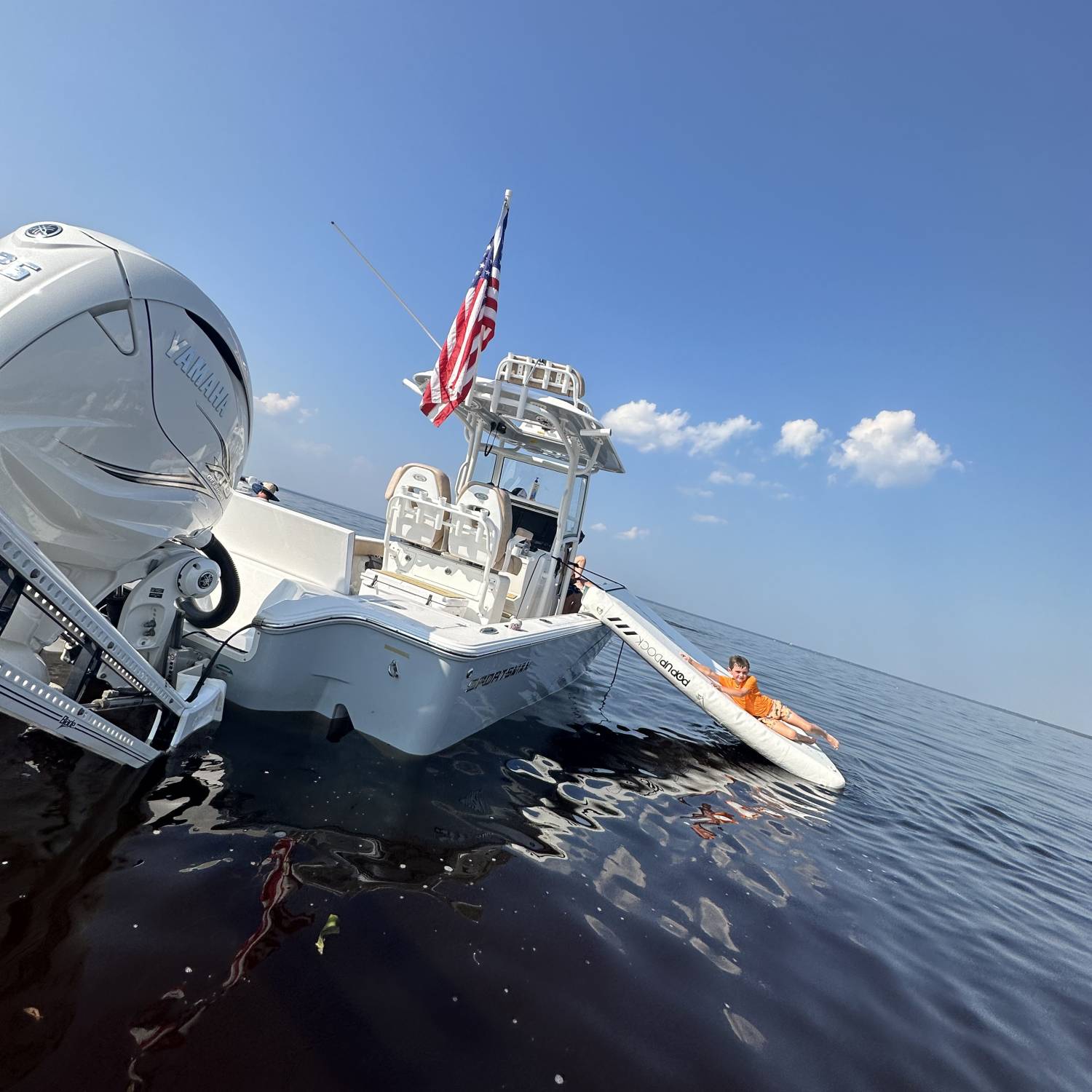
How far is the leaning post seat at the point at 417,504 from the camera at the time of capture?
21.0ft

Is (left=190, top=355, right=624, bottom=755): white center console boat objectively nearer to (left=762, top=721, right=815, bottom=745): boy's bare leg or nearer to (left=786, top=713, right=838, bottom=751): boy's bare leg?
(left=762, top=721, right=815, bottom=745): boy's bare leg

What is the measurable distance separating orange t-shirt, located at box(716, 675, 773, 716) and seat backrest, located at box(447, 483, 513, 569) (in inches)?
147

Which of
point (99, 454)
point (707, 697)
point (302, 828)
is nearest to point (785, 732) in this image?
point (707, 697)

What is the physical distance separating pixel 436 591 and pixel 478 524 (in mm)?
864

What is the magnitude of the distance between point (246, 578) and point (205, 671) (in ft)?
2.96

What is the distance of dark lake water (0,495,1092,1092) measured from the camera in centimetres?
192

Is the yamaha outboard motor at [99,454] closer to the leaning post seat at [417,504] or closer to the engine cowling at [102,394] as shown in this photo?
the engine cowling at [102,394]

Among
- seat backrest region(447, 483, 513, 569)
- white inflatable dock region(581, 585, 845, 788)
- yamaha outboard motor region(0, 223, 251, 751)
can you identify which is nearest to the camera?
yamaha outboard motor region(0, 223, 251, 751)

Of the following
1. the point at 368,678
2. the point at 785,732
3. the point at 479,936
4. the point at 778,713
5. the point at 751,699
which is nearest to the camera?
the point at 479,936

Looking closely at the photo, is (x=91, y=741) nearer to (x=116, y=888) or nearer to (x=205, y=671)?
(x=116, y=888)

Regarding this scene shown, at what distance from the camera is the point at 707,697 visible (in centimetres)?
728

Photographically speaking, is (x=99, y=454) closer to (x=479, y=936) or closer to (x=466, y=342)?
(x=479, y=936)

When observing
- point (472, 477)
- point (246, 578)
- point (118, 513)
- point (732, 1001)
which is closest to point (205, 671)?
point (246, 578)

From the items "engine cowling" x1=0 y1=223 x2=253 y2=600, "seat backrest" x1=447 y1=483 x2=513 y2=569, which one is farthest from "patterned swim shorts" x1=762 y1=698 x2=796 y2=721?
"engine cowling" x1=0 y1=223 x2=253 y2=600
